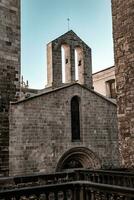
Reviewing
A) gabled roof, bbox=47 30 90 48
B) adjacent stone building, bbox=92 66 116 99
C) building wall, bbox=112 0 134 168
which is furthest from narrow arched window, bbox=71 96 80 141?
adjacent stone building, bbox=92 66 116 99

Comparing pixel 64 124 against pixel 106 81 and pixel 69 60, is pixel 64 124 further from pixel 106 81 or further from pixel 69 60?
pixel 106 81

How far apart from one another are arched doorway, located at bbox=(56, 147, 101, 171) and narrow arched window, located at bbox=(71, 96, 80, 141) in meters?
0.62

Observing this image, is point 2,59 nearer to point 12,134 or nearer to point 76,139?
point 12,134

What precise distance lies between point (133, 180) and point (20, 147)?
6880mm

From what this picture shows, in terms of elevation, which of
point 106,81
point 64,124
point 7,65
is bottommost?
point 64,124

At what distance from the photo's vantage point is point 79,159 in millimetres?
14430

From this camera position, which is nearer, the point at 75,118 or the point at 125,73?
the point at 125,73

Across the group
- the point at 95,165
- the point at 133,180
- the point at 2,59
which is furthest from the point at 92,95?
the point at 133,180

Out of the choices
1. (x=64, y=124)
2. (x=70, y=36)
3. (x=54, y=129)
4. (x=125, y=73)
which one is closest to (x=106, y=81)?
(x=70, y=36)

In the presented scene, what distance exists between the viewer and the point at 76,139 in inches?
555

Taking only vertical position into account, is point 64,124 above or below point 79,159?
above

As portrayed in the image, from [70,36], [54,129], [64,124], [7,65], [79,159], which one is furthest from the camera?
[70,36]

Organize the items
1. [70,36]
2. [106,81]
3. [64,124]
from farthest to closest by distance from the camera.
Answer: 1. [106,81]
2. [70,36]
3. [64,124]

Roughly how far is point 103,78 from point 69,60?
8807 millimetres
